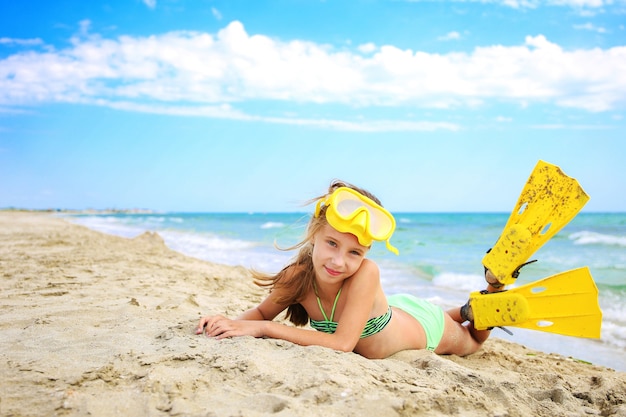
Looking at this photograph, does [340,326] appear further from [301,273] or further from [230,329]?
[230,329]

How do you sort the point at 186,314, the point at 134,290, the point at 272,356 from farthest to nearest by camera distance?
Answer: the point at 134,290, the point at 186,314, the point at 272,356

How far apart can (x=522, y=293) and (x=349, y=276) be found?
60.5 inches

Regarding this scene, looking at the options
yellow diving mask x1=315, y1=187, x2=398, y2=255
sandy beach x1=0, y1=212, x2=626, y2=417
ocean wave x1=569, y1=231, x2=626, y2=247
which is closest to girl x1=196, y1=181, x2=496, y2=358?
yellow diving mask x1=315, y1=187, x2=398, y2=255

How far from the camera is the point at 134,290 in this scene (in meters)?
4.81

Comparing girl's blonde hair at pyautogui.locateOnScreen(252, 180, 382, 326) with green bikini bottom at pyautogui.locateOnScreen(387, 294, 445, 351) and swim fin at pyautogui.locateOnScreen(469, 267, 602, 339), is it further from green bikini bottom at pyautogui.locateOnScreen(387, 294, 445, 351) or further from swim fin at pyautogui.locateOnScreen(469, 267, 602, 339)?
swim fin at pyautogui.locateOnScreen(469, 267, 602, 339)

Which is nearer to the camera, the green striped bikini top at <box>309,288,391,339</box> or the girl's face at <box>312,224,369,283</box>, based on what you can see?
the girl's face at <box>312,224,369,283</box>

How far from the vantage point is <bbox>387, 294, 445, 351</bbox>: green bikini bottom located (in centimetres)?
376

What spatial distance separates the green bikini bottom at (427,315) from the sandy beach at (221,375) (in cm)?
27

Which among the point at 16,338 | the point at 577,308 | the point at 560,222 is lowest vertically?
the point at 16,338

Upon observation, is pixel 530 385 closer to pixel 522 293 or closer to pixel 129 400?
pixel 522 293

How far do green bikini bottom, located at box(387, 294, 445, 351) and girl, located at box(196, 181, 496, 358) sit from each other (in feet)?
0.04

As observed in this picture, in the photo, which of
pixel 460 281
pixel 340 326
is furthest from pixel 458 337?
pixel 460 281

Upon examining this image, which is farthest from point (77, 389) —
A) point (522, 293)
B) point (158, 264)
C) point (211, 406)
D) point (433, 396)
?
point (158, 264)

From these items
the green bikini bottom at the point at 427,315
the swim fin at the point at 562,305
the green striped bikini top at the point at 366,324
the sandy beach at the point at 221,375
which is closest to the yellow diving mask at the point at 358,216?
the green striped bikini top at the point at 366,324
